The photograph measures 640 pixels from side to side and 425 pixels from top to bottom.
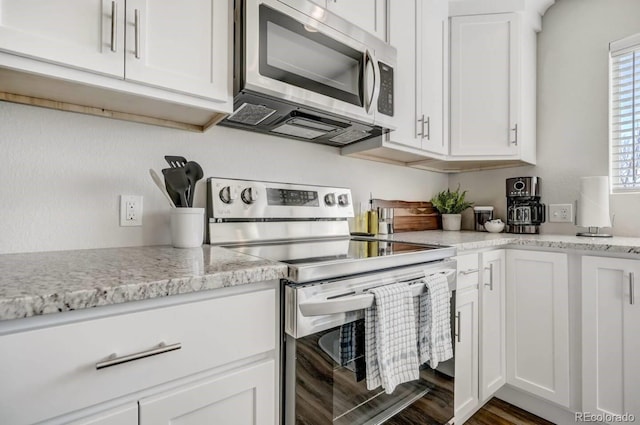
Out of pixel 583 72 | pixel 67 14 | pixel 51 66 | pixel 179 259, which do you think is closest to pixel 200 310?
pixel 179 259

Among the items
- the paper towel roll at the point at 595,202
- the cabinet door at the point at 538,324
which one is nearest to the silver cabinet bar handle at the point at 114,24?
the cabinet door at the point at 538,324

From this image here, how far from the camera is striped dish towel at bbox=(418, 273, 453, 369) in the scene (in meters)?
1.06

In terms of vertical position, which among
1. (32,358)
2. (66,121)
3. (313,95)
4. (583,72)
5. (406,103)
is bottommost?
(32,358)

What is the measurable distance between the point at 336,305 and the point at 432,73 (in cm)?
163

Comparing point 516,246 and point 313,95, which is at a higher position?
point 313,95

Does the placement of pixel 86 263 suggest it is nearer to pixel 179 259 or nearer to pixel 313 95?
pixel 179 259

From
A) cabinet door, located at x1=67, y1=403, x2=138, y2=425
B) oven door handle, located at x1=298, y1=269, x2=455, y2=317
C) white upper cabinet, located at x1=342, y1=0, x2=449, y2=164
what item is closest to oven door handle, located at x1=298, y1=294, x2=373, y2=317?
oven door handle, located at x1=298, y1=269, x2=455, y2=317

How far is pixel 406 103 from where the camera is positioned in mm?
1681

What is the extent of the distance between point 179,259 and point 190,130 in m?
0.65

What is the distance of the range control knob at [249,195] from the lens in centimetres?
135

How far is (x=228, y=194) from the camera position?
1.31m

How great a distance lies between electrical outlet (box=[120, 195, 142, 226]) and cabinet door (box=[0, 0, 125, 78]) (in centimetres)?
47

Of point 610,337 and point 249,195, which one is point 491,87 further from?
point 249,195

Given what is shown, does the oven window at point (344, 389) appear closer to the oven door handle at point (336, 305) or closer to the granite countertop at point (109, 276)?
the oven door handle at point (336, 305)
